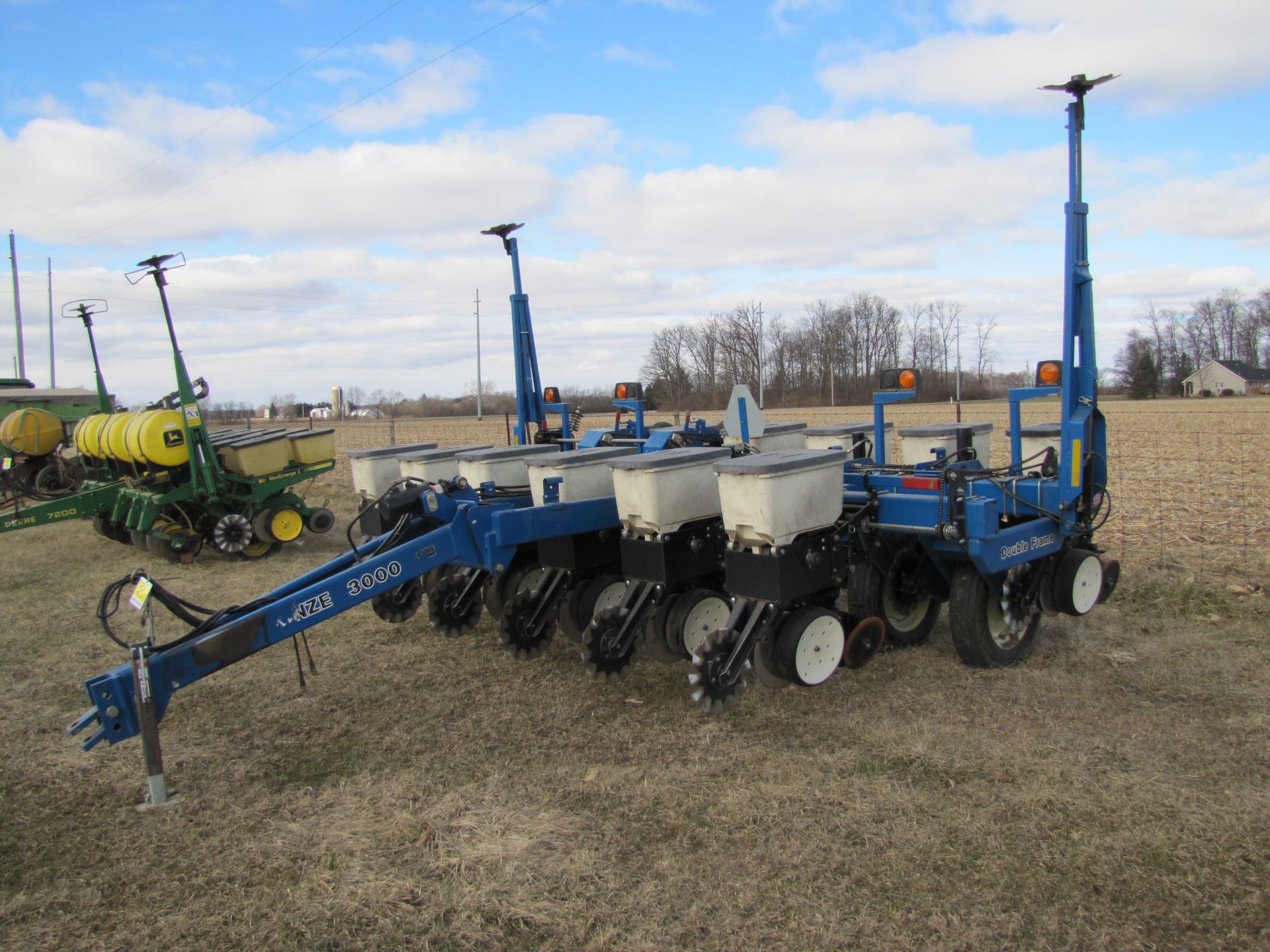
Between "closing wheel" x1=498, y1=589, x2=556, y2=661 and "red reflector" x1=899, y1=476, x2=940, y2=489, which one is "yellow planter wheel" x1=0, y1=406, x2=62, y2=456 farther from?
"red reflector" x1=899, y1=476, x2=940, y2=489

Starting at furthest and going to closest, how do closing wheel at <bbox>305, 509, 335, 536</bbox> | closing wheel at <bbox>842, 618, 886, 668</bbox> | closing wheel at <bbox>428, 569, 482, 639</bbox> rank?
closing wheel at <bbox>305, 509, 335, 536</bbox> → closing wheel at <bbox>428, 569, 482, 639</bbox> → closing wheel at <bbox>842, 618, 886, 668</bbox>

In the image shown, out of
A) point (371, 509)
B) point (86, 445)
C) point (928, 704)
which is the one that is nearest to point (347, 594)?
point (371, 509)

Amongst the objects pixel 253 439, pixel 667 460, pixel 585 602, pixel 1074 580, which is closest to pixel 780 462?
pixel 667 460

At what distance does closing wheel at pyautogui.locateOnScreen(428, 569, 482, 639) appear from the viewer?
20.3ft

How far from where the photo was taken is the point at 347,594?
4.45 m

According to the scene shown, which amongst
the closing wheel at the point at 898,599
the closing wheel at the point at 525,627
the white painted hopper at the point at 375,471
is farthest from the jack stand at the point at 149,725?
the closing wheel at the point at 898,599

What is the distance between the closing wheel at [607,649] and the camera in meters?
4.98

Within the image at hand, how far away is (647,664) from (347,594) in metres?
2.06

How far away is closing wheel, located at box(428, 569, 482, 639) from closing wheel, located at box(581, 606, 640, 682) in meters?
1.48

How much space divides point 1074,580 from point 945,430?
1421mm

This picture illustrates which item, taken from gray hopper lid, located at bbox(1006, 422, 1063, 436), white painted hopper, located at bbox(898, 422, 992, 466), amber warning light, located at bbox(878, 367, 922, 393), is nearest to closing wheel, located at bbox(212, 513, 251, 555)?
white painted hopper, located at bbox(898, 422, 992, 466)

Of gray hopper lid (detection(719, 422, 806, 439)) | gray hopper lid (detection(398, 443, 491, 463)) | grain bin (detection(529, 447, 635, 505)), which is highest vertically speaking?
gray hopper lid (detection(719, 422, 806, 439))

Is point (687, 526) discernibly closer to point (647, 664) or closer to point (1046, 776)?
point (647, 664)

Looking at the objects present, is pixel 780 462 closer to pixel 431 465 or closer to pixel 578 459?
pixel 578 459
